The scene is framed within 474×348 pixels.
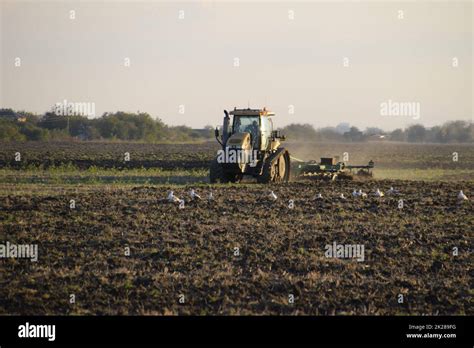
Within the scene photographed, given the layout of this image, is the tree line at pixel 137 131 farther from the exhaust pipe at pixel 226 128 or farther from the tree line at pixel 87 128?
the exhaust pipe at pixel 226 128

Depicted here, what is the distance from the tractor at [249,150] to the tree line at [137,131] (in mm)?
23604

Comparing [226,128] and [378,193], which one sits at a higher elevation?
[226,128]

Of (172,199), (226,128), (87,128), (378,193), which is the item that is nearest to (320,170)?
(226,128)

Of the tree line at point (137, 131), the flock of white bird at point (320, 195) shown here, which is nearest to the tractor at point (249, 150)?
the flock of white bird at point (320, 195)

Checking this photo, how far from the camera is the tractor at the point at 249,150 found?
22250 mm

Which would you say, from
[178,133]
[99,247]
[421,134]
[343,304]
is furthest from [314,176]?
[421,134]

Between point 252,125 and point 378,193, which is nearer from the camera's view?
point 378,193

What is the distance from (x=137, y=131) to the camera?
73.4 m

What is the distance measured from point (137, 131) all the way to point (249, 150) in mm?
51950

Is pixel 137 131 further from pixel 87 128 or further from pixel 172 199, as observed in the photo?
pixel 172 199

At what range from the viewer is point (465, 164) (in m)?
Answer: 39.9

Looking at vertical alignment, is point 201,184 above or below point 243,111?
below

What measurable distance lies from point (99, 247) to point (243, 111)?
1107 cm
